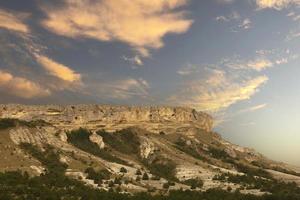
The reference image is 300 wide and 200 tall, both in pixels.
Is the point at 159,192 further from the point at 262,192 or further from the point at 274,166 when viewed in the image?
the point at 274,166

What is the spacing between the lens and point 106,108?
12156 cm

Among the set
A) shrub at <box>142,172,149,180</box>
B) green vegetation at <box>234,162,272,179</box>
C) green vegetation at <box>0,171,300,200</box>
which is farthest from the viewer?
green vegetation at <box>234,162,272,179</box>

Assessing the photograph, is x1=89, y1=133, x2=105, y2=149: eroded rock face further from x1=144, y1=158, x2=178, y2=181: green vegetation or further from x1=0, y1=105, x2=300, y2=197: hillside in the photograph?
x1=144, y1=158, x2=178, y2=181: green vegetation

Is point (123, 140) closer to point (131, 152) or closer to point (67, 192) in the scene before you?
point (131, 152)

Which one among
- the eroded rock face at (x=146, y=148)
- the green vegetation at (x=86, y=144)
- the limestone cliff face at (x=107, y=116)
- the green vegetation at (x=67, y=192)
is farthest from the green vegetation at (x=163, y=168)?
the limestone cliff face at (x=107, y=116)

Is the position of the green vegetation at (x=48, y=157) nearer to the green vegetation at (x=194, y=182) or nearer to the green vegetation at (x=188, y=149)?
the green vegetation at (x=194, y=182)

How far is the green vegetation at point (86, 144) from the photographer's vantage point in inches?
3723

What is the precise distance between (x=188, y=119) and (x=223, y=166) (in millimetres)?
35483

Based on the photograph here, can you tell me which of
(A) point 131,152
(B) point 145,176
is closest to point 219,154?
A: (A) point 131,152

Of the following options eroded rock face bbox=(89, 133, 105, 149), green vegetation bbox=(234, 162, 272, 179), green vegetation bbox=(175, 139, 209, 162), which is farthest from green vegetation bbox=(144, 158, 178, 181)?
green vegetation bbox=(234, 162, 272, 179)

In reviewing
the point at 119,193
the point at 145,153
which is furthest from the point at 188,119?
the point at 119,193

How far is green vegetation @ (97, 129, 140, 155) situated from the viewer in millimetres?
104125

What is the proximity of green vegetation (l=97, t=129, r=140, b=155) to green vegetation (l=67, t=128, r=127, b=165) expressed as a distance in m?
4.05

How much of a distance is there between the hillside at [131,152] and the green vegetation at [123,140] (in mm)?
216
